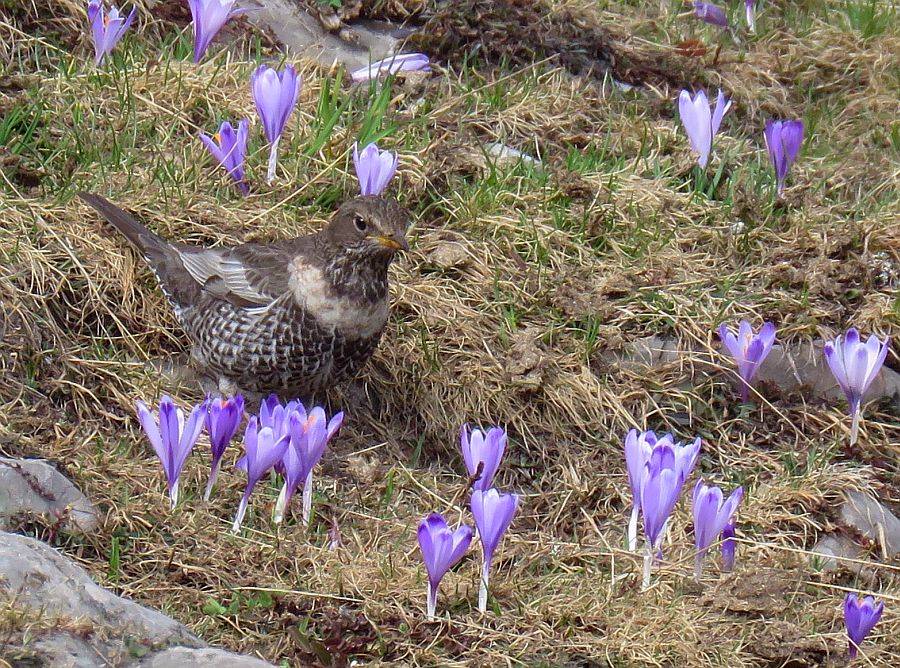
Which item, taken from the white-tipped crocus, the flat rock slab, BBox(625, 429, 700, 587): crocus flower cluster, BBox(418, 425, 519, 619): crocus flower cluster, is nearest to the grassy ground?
BBox(418, 425, 519, 619): crocus flower cluster

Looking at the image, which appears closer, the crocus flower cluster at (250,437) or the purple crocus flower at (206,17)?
the crocus flower cluster at (250,437)

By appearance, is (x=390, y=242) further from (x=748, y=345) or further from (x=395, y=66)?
(x=395, y=66)

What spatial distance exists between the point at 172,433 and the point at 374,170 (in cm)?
184

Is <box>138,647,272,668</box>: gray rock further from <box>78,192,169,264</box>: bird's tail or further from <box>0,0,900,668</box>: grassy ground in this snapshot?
<box>78,192,169,264</box>: bird's tail

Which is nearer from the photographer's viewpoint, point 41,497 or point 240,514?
point 41,497

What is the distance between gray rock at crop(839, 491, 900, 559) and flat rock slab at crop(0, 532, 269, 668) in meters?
2.66

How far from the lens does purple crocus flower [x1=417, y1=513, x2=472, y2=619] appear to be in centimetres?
400

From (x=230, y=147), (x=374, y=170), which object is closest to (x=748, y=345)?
(x=374, y=170)

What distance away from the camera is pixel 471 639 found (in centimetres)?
420

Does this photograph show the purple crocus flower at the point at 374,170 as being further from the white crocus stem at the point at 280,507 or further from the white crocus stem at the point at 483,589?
the white crocus stem at the point at 483,589

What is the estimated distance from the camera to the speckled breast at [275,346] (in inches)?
216

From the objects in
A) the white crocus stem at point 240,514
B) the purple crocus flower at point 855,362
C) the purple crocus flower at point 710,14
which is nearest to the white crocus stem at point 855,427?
the purple crocus flower at point 855,362

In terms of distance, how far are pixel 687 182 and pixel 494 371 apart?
5.24 ft

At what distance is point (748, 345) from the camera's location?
18.1 feet
